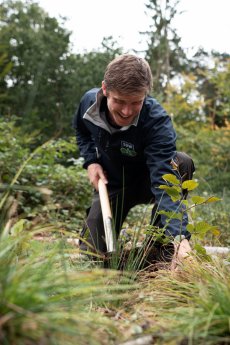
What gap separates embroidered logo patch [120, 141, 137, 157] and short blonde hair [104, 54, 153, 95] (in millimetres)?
452

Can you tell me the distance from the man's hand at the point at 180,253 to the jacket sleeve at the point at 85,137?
1674 mm

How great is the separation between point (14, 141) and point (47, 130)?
13705 millimetres

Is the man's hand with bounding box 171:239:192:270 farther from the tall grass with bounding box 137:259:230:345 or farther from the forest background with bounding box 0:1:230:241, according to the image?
the forest background with bounding box 0:1:230:241

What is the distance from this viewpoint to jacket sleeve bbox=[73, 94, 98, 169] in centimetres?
402

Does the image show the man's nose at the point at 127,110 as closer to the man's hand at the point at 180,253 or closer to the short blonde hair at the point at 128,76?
the short blonde hair at the point at 128,76

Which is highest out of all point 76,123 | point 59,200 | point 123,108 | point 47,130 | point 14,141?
point 123,108

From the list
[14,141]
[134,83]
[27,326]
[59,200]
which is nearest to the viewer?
[27,326]

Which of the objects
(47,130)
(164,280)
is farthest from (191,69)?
(164,280)

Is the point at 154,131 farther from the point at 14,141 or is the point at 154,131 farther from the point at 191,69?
the point at 191,69

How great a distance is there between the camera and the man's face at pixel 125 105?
9.98 ft

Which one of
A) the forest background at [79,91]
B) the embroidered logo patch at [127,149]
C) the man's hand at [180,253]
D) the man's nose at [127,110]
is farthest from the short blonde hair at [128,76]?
the forest background at [79,91]

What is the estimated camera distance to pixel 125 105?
3.11 metres

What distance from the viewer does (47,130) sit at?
19484 mm

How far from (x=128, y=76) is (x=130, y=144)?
23.4 inches
